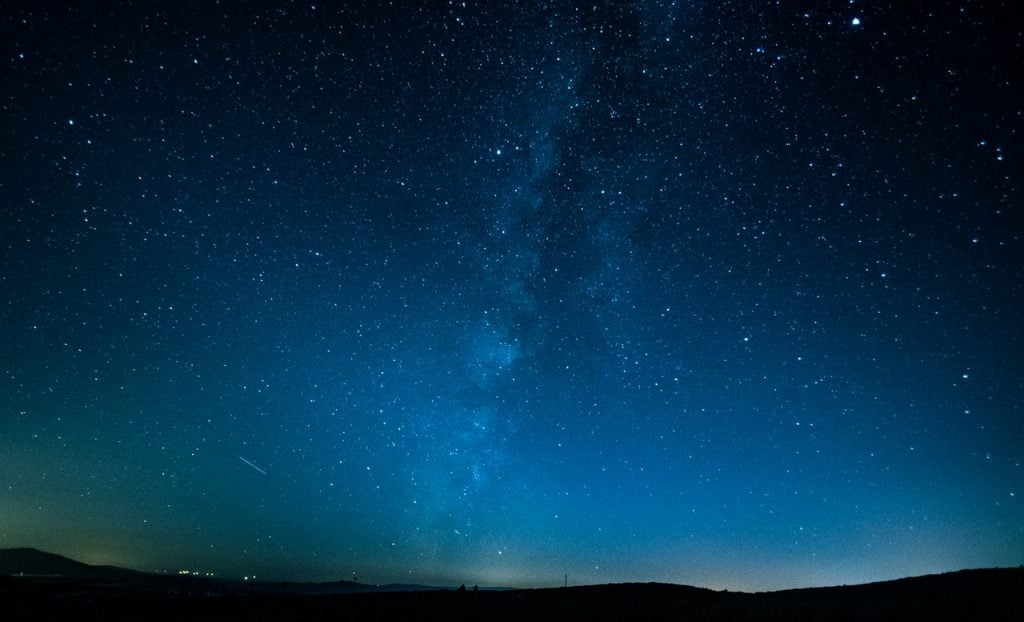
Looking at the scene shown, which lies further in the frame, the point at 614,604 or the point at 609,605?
the point at 614,604

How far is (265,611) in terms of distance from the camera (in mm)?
21703

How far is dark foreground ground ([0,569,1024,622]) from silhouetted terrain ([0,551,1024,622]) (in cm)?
4

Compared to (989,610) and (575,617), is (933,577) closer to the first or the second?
(989,610)

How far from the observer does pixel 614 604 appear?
21.4 metres

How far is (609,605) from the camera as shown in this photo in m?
21.1

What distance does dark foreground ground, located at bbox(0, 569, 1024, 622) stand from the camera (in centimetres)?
1421

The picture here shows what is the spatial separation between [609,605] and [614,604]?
433 millimetres

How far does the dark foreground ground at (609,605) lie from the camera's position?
46.6 feet

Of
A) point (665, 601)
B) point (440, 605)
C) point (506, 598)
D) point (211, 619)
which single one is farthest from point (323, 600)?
point (665, 601)

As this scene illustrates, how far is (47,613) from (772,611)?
28980 millimetres

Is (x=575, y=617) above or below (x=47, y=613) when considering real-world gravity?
above

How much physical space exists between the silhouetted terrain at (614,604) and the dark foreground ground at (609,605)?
0.04 meters

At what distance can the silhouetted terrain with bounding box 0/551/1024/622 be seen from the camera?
14.2 m

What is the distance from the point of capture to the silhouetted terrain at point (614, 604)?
1421cm
